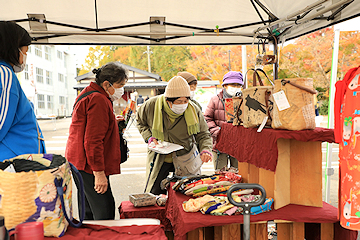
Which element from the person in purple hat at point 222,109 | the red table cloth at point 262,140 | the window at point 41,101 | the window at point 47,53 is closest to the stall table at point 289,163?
the red table cloth at point 262,140

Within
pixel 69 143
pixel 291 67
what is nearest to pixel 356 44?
pixel 291 67

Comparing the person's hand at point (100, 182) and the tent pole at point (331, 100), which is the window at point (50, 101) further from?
the person's hand at point (100, 182)

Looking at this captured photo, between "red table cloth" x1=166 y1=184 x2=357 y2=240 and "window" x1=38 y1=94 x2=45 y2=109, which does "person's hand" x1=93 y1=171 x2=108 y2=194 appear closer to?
"red table cloth" x1=166 y1=184 x2=357 y2=240

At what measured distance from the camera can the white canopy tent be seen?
3855mm

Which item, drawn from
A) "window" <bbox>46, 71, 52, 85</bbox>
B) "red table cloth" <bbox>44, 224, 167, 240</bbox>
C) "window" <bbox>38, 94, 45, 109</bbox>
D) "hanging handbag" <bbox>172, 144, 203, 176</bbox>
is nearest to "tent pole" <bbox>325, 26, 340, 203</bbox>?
"hanging handbag" <bbox>172, 144, 203, 176</bbox>

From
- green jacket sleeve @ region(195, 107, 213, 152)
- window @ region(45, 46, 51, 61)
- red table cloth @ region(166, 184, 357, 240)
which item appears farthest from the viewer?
window @ region(45, 46, 51, 61)

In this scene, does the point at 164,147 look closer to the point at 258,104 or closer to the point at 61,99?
the point at 258,104

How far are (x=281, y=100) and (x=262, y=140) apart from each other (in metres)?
0.34

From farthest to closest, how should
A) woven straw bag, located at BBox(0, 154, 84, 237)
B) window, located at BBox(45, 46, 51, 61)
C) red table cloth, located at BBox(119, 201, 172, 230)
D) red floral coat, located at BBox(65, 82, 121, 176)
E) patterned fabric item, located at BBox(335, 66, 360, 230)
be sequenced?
1. window, located at BBox(45, 46, 51, 61)
2. red table cloth, located at BBox(119, 201, 172, 230)
3. red floral coat, located at BBox(65, 82, 121, 176)
4. patterned fabric item, located at BBox(335, 66, 360, 230)
5. woven straw bag, located at BBox(0, 154, 84, 237)

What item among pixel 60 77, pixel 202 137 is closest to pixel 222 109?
pixel 202 137

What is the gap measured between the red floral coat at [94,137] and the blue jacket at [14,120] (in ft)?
1.73

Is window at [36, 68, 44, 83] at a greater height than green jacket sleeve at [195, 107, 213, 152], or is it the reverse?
window at [36, 68, 44, 83]

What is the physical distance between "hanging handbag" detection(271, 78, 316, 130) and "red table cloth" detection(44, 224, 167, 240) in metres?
1.10

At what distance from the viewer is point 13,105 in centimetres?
175
